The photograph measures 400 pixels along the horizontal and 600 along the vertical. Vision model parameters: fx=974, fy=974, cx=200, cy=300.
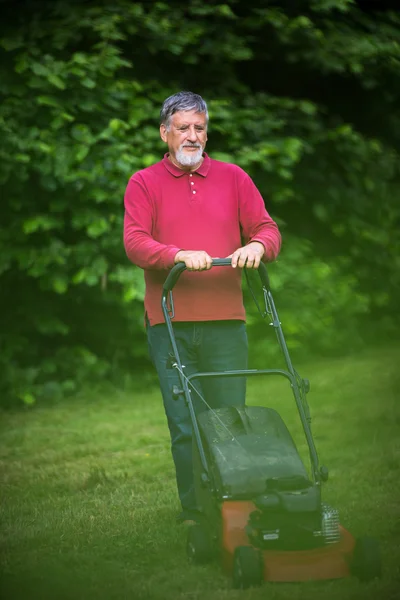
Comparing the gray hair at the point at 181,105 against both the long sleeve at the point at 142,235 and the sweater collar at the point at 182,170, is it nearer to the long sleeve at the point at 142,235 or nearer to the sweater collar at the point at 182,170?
the sweater collar at the point at 182,170

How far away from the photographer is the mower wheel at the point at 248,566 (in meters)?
3.16

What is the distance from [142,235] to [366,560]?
142 centimetres

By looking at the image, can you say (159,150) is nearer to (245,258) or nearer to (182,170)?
(182,170)

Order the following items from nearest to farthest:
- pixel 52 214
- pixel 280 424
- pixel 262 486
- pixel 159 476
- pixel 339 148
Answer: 1. pixel 262 486
2. pixel 280 424
3. pixel 159 476
4. pixel 52 214
5. pixel 339 148

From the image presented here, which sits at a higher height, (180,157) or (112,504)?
(180,157)

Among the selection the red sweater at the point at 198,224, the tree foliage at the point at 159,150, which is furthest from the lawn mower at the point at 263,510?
the tree foliage at the point at 159,150

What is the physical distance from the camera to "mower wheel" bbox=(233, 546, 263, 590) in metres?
3.16

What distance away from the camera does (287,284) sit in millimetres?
7246

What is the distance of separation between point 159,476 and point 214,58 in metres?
3.63

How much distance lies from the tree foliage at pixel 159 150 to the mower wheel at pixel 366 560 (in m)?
3.46

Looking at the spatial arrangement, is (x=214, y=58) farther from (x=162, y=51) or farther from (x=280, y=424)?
(x=280, y=424)

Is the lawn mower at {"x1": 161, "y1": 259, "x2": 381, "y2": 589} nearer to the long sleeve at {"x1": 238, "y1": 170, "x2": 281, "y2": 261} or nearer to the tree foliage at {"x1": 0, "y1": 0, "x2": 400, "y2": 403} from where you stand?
the long sleeve at {"x1": 238, "y1": 170, "x2": 281, "y2": 261}

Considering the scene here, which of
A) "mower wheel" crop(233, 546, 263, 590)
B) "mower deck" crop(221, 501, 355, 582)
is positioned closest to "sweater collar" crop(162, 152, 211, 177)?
"mower deck" crop(221, 501, 355, 582)

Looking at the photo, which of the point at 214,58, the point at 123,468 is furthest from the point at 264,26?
the point at 123,468
